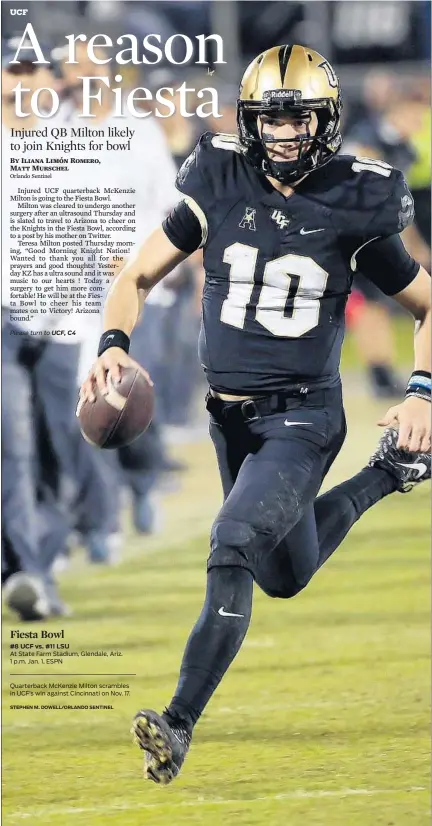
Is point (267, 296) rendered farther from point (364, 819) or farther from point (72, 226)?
point (364, 819)

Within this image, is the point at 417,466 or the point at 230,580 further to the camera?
the point at 417,466

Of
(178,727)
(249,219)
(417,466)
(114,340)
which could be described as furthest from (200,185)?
(178,727)

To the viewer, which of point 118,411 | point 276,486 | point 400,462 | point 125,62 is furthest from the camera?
point 125,62

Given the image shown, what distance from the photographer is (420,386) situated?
8.73 feet

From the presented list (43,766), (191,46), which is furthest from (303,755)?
(191,46)

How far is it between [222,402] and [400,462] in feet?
1.55

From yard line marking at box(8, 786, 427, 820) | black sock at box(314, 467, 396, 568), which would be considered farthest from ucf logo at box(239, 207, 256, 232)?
yard line marking at box(8, 786, 427, 820)

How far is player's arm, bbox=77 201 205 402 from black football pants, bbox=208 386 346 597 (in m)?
0.25

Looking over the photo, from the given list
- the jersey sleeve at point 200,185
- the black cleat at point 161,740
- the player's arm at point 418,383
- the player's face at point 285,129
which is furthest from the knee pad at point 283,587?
the player's face at point 285,129

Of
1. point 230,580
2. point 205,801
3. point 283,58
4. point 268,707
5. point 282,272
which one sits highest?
point 283,58

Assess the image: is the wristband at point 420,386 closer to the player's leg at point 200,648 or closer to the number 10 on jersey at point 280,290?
the number 10 on jersey at point 280,290

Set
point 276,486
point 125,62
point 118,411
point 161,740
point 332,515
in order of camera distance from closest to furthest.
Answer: point 161,740
point 276,486
point 118,411
point 332,515
point 125,62

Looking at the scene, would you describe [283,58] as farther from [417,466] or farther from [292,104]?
[417,466]

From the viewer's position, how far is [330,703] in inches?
122
